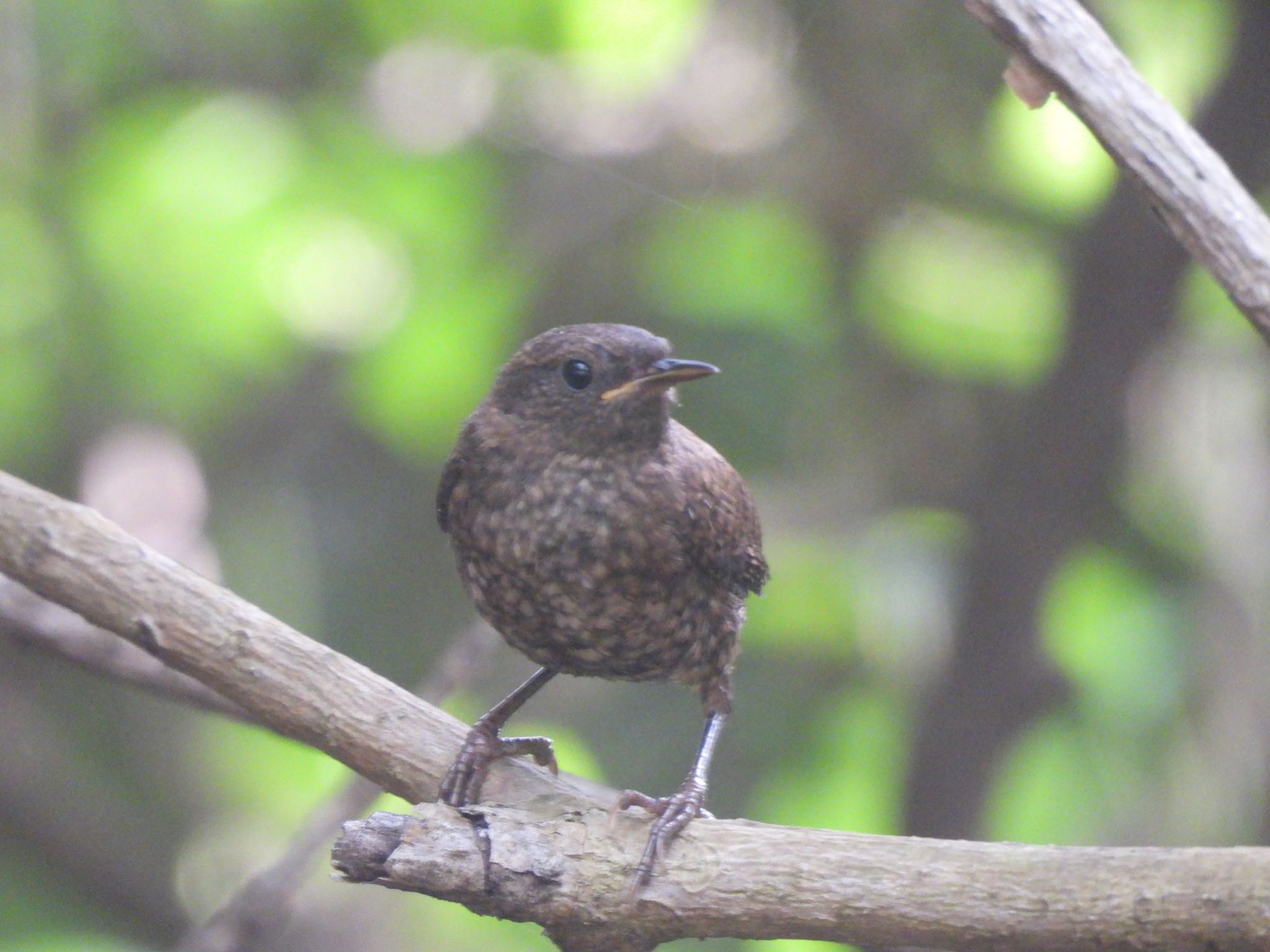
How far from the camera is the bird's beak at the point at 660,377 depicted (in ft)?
9.34

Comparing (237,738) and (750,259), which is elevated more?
(750,259)

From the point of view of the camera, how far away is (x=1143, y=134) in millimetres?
2697

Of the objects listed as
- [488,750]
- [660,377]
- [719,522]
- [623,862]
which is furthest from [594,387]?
[623,862]

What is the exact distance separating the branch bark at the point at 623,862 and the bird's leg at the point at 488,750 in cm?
5

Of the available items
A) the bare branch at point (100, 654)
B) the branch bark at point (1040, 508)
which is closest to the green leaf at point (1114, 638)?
the branch bark at point (1040, 508)

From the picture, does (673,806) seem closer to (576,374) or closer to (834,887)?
(834,887)

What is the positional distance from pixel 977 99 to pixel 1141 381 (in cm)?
109

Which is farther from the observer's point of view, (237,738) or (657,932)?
(237,738)

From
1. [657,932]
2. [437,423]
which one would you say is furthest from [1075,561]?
[657,932]

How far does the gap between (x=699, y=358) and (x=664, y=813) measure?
91.6 inches

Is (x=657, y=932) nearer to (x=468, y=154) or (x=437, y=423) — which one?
(x=437, y=423)

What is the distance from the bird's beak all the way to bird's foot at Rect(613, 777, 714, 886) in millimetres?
788

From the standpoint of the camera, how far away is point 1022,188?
198 inches

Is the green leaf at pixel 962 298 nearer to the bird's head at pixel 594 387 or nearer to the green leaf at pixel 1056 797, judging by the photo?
the green leaf at pixel 1056 797
